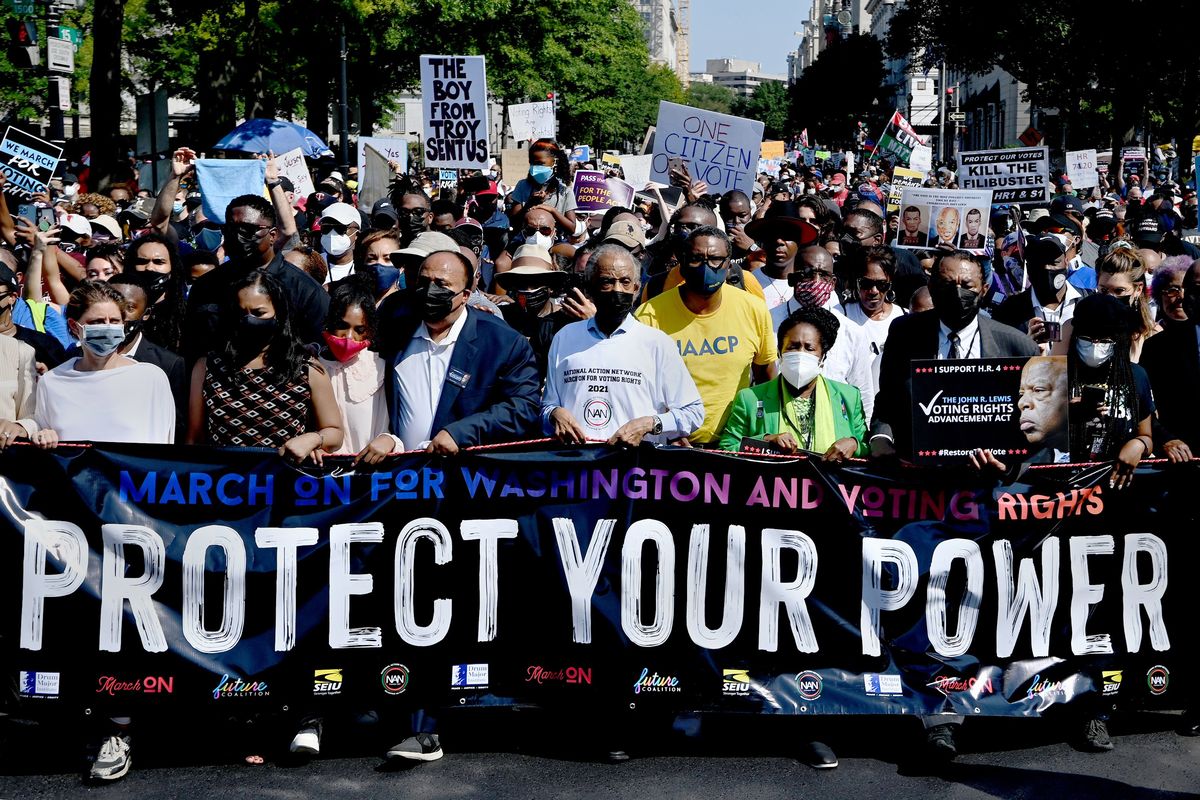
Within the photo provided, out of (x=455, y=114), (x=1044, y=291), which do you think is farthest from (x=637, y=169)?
(x=1044, y=291)

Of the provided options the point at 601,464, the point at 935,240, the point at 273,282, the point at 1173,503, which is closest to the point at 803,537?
the point at 601,464

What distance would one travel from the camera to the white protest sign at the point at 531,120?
2230 centimetres

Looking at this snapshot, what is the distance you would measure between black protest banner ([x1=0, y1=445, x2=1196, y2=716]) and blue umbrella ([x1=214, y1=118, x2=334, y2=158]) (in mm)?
16078

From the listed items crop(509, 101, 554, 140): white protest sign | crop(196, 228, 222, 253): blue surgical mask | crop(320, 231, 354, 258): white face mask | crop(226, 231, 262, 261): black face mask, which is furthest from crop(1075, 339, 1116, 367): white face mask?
crop(509, 101, 554, 140): white protest sign

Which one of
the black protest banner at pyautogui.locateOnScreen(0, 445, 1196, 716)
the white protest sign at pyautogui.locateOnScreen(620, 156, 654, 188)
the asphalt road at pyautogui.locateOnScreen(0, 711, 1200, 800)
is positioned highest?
the white protest sign at pyautogui.locateOnScreen(620, 156, 654, 188)

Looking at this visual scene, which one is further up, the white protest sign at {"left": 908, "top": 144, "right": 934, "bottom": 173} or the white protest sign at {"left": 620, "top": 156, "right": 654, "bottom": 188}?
the white protest sign at {"left": 908, "top": 144, "right": 934, "bottom": 173}

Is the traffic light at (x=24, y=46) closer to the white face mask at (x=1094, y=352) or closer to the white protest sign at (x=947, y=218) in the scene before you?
the white protest sign at (x=947, y=218)

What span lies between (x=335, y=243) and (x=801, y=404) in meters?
4.65

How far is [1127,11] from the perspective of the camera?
121ft

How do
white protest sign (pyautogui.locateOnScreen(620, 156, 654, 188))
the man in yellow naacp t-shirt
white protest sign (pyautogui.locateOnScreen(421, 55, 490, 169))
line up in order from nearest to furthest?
the man in yellow naacp t-shirt
white protest sign (pyautogui.locateOnScreen(421, 55, 490, 169))
white protest sign (pyautogui.locateOnScreen(620, 156, 654, 188))

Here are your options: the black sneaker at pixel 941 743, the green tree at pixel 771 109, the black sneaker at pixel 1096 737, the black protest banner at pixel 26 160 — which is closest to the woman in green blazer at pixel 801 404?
the black sneaker at pixel 941 743

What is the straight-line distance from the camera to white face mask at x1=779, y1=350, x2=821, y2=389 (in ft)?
19.5

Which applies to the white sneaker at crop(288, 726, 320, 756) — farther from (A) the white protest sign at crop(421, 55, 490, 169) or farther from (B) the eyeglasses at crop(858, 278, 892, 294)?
(A) the white protest sign at crop(421, 55, 490, 169)

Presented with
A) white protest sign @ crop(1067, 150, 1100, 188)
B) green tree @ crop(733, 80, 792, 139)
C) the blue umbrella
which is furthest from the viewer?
green tree @ crop(733, 80, 792, 139)
